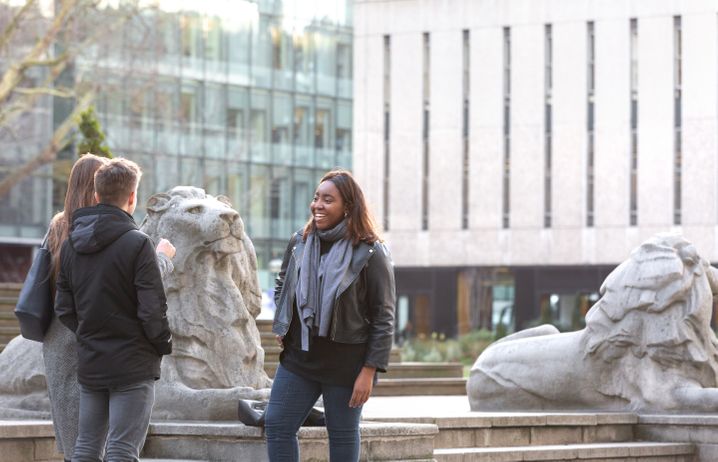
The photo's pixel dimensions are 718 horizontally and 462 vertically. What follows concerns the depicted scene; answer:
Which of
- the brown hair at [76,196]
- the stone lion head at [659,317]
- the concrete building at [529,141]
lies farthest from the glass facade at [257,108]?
the brown hair at [76,196]

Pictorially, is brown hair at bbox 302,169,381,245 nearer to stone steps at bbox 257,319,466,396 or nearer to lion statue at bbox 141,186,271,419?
lion statue at bbox 141,186,271,419

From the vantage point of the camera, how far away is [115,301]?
7402 millimetres

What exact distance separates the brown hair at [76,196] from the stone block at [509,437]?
218 inches

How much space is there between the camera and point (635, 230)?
2172 inches

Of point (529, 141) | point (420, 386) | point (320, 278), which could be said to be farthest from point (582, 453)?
point (529, 141)

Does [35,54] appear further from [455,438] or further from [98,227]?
[98,227]

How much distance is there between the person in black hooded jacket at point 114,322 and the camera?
7320 millimetres

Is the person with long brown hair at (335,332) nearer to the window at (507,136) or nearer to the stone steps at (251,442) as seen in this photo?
the stone steps at (251,442)

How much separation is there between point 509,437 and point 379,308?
5038 millimetres

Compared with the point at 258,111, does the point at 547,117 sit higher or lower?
lower

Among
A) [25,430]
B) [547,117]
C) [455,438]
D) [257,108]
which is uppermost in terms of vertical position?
[257,108]

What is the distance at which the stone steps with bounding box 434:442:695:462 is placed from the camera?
11672 mm

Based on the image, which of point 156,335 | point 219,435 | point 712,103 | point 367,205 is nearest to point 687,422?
point 219,435

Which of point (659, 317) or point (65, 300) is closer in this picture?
point (65, 300)
